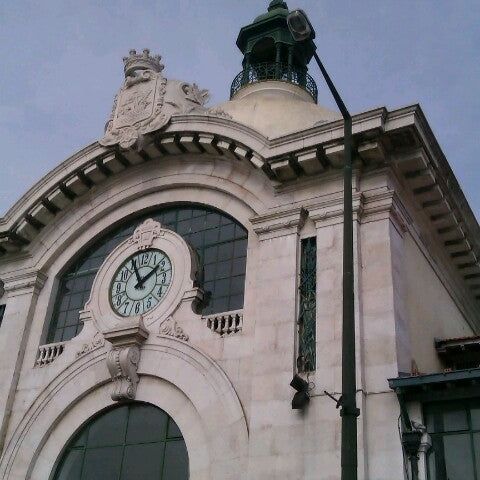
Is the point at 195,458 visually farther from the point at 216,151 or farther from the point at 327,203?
the point at 216,151

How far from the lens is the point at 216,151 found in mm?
19250

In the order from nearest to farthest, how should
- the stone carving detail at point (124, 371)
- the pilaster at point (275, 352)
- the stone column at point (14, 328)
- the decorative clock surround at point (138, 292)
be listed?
the pilaster at point (275, 352), the stone carving detail at point (124, 371), the decorative clock surround at point (138, 292), the stone column at point (14, 328)

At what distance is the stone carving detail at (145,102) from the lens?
2002 cm

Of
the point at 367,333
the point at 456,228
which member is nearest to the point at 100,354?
the point at 367,333

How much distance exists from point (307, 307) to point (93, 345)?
5572 mm

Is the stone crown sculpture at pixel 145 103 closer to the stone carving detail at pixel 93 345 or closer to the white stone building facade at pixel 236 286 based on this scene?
the white stone building facade at pixel 236 286

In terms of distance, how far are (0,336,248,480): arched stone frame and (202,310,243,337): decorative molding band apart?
673mm

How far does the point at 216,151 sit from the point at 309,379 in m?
6.87

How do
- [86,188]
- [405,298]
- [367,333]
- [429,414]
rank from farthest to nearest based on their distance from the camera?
1. [86,188]
2. [405,298]
3. [367,333]
4. [429,414]

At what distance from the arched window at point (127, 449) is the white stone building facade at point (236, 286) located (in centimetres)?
13

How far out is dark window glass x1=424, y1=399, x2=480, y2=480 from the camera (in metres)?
13.1

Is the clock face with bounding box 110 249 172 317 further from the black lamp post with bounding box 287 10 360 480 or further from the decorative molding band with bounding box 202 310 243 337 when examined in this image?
the black lamp post with bounding box 287 10 360 480

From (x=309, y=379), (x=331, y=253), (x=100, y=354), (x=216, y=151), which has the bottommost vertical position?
(x=309, y=379)

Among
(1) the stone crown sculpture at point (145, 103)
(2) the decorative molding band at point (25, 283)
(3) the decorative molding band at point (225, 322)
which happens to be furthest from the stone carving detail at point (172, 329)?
(1) the stone crown sculpture at point (145, 103)
